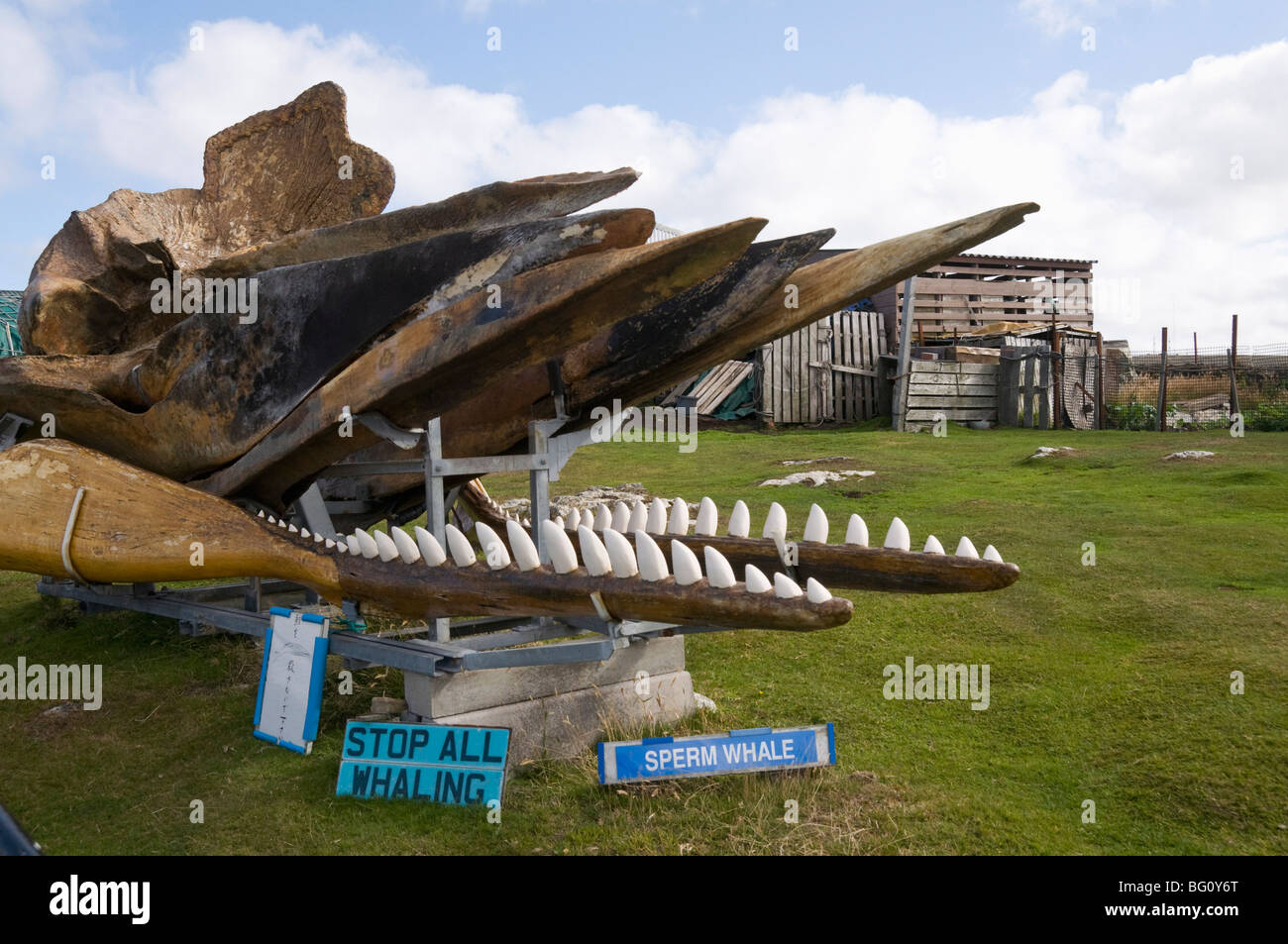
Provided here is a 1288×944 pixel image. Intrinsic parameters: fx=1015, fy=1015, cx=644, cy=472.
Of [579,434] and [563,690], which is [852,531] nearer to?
[579,434]

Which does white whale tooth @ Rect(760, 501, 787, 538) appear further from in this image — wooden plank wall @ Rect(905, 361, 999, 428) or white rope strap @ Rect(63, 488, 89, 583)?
wooden plank wall @ Rect(905, 361, 999, 428)

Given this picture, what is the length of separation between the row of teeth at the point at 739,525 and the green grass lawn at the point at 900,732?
1261mm

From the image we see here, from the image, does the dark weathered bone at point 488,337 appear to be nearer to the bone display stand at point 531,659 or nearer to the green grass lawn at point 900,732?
the bone display stand at point 531,659

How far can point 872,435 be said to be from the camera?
16.5m

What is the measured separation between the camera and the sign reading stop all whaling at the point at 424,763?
15.2 ft

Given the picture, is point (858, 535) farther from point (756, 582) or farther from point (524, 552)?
point (524, 552)

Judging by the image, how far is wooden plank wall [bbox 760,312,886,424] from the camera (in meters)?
19.6

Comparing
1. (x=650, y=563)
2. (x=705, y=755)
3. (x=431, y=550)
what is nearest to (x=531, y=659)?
(x=705, y=755)

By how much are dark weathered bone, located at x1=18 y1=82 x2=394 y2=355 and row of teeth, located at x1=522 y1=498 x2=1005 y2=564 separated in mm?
3025

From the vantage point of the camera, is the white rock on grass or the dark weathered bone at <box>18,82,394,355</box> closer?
the dark weathered bone at <box>18,82,394,355</box>

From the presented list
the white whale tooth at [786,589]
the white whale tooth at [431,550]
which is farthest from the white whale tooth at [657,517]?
the white whale tooth at [786,589]

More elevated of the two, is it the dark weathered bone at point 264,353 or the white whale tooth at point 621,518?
the dark weathered bone at point 264,353

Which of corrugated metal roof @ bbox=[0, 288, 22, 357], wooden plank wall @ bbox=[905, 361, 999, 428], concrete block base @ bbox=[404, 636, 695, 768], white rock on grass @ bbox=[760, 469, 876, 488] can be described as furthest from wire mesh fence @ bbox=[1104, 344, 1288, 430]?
corrugated metal roof @ bbox=[0, 288, 22, 357]

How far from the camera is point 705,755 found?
456cm
